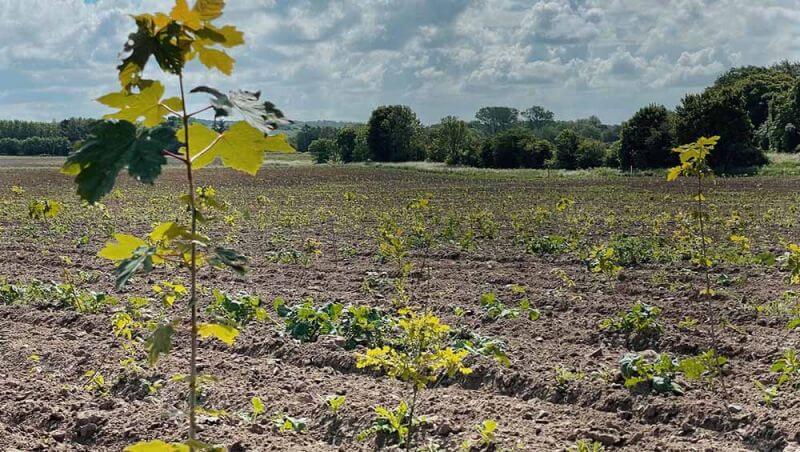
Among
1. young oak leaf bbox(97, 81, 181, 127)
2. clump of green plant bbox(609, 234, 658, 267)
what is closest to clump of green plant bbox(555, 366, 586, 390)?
young oak leaf bbox(97, 81, 181, 127)

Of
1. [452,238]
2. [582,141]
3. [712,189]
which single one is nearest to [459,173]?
[582,141]

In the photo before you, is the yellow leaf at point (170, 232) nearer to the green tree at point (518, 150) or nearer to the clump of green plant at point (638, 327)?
the clump of green plant at point (638, 327)

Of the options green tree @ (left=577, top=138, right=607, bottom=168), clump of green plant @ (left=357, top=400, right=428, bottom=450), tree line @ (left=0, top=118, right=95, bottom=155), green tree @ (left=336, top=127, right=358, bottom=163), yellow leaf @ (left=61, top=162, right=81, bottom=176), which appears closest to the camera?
yellow leaf @ (left=61, top=162, right=81, bottom=176)

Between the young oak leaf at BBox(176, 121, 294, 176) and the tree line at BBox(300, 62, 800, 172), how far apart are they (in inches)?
1295

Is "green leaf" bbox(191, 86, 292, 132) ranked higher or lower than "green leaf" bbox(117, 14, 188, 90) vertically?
lower

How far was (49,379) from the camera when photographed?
5.53 metres

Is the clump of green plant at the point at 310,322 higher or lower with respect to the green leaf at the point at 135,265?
lower

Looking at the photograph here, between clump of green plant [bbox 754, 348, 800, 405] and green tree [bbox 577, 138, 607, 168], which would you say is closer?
clump of green plant [bbox 754, 348, 800, 405]

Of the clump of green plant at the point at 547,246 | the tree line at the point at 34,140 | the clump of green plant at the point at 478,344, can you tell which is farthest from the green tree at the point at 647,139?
the tree line at the point at 34,140

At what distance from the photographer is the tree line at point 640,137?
45.4 metres

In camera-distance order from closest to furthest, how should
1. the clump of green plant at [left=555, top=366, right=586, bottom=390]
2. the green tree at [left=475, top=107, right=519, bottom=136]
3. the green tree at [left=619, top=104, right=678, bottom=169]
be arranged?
the clump of green plant at [left=555, top=366, right=586, bottom=390] < the green tree at [left=619, top=104, right=678, bottom=169] < the green tree at [left=475, top=107, right=519, bottom=136]

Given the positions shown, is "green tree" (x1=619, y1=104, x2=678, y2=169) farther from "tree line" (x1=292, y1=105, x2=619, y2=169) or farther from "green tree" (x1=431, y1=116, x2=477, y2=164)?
"green tree" (x1=431, y1=116, x2=477, y2=164)

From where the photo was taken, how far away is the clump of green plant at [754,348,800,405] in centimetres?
486

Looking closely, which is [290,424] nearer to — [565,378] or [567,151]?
[565,378]
